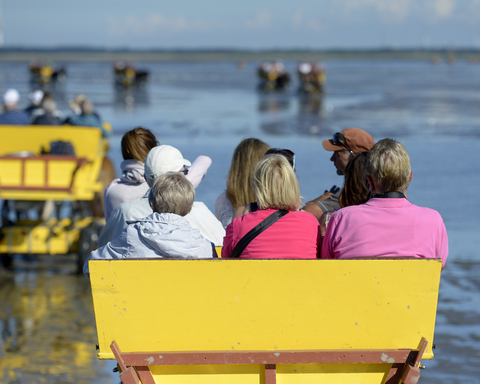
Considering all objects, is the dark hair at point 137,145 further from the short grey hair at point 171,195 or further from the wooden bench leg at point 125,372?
the wooden bench leg at point 125,372

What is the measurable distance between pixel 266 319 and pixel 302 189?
8.59 m

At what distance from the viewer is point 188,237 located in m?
3.37

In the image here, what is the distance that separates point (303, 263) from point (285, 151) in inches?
47.9

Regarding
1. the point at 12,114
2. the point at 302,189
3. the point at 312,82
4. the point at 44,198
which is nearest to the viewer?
the point at 44,198

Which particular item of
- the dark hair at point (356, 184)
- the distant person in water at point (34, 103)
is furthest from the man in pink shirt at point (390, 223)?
the distant person in water at point (34, 103)

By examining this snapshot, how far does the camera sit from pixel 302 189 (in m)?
11.7

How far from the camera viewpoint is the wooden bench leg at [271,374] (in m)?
3.20

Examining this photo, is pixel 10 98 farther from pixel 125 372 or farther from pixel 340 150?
pixel 125 372

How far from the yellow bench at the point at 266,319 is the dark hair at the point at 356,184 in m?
0.77

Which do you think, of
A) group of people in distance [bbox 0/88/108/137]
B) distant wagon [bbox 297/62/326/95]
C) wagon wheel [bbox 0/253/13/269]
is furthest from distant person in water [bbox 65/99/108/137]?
distant wagon [bbox 297/62/326/95]

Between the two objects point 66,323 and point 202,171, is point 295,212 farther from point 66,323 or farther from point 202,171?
point 66,323

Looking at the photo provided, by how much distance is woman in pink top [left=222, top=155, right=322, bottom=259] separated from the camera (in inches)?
132

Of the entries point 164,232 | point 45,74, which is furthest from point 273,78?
point 164,232

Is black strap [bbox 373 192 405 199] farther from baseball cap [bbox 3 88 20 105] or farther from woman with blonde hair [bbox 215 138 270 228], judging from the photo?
baseball cap [bbox 3 88 20 105]
